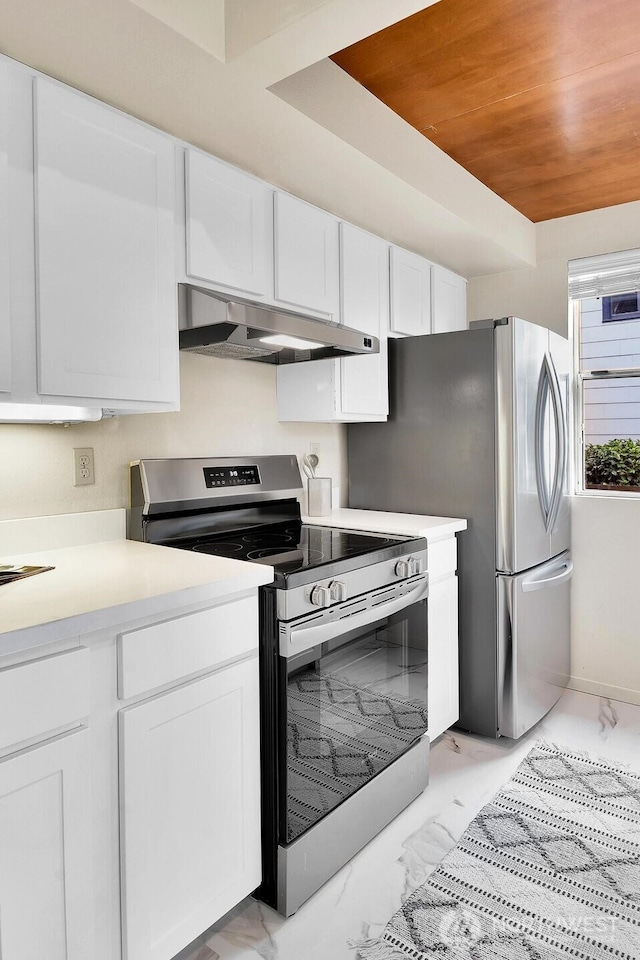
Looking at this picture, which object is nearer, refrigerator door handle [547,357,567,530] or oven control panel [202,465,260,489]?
oven control panel [202,465,260,489]

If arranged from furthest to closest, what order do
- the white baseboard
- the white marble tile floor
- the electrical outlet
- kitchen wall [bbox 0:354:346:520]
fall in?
the white baseboard < the electrical outlet < kitchen wall [bbox 0:354:346:520] < the white marble tile floor

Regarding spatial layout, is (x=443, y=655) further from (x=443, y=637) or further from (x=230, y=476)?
(x=230, y=476)

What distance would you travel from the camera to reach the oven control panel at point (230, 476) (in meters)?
2.19

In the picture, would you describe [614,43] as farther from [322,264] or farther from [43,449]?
[43,449]

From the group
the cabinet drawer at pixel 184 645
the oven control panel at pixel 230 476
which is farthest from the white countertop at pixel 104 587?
the oven control panel at pixel 230 476

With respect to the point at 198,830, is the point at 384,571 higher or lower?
higher

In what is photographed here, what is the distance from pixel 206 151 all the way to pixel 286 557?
49.9 inches

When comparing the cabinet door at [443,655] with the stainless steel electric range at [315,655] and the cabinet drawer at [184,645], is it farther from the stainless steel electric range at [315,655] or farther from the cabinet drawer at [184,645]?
the cabinet drawer at [184,645]

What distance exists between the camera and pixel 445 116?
223cm

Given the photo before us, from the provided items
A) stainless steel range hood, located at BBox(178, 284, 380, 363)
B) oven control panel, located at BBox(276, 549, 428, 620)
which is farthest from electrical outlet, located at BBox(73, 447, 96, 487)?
oven control panel, located at BBox(276, 549, 428, 620)

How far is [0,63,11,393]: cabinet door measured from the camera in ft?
4.49

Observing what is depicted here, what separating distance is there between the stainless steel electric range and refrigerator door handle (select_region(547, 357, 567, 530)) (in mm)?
908

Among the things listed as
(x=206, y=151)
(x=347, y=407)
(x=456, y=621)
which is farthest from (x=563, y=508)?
(x=206, y=151)

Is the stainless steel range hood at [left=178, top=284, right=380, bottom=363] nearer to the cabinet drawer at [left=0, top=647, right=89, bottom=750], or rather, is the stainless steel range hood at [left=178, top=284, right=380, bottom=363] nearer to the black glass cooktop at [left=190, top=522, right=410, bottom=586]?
the black glass cooktop at [left=190, top=522, right=410, bottom=586]
